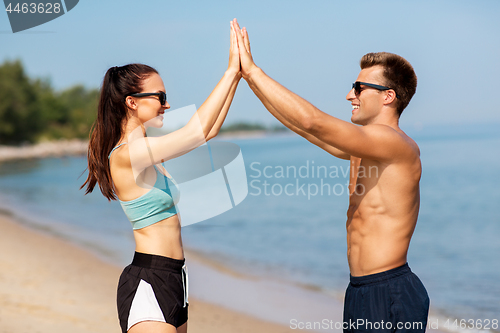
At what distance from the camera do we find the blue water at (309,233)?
28.4 feet

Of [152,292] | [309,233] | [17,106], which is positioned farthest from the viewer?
[17,106]

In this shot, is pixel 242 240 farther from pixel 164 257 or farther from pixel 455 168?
pixel 455 168

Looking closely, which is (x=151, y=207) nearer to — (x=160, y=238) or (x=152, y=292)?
(x=160, y=238)

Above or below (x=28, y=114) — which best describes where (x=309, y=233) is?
below

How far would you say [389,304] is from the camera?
2.62 m

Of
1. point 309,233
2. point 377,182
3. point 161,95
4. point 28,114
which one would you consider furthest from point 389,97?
point 28,114

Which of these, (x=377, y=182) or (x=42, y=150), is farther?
(x=42, y=150)

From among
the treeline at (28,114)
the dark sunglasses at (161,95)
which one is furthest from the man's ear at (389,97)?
the treeline at (28,114)

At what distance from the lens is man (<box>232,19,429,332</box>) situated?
2.48 meters

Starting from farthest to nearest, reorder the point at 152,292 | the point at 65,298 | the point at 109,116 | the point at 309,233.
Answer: the point at 309,233, the point at 65,298, the point at 109,116, the point at 152,292

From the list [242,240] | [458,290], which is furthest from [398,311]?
[242,240]

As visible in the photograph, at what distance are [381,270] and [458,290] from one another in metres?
6.38

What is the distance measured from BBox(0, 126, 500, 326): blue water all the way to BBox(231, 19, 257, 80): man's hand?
556cm

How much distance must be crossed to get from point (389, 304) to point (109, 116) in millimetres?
1972
